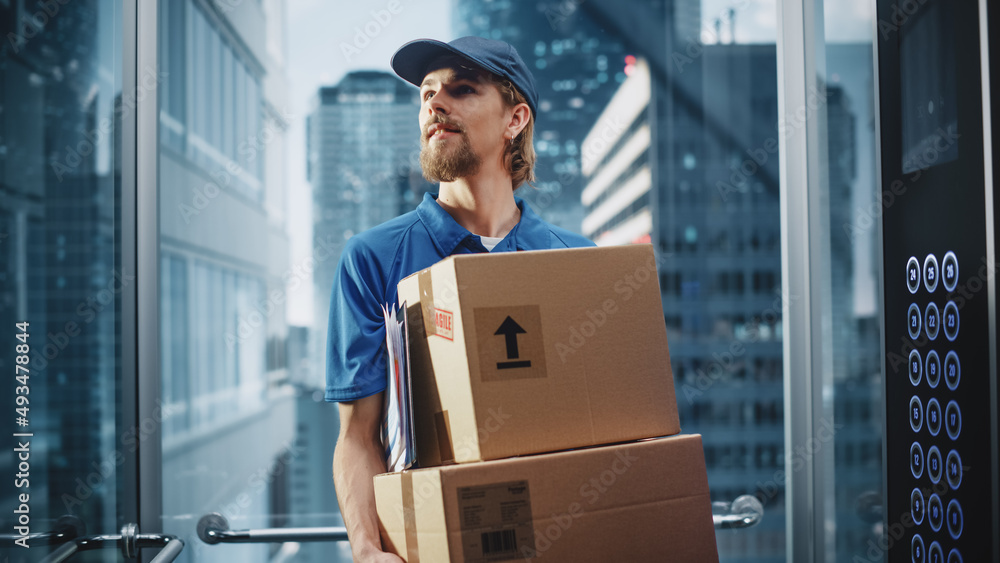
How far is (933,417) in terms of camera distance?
3.53 ft

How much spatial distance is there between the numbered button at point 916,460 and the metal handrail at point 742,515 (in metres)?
0.56

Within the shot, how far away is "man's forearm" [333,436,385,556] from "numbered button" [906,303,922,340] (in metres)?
0.96

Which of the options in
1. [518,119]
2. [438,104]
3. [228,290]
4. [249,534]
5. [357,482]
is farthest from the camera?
[228,290]

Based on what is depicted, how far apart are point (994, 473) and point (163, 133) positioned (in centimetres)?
189

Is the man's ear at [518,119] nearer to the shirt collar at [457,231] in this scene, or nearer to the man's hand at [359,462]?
the shirt collar at [457,231]

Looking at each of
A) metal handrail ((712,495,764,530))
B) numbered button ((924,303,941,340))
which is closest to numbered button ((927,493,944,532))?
numbered button ((924,303,941,340))

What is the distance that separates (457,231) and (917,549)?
991 millimetres

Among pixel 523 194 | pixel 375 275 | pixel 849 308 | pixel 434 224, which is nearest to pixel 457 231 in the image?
pixel 434 224

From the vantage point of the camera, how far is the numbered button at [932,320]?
1.07 meters

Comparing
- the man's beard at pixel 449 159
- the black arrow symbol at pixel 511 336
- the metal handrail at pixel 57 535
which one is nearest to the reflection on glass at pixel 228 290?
the metal handrail at pixel 57 535

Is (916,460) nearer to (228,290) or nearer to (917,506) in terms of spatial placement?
(917,506)

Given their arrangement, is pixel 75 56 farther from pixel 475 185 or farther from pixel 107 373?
pixel 475 185

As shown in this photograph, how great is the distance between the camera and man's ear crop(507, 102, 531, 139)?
1.39 metres

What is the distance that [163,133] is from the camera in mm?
1728
